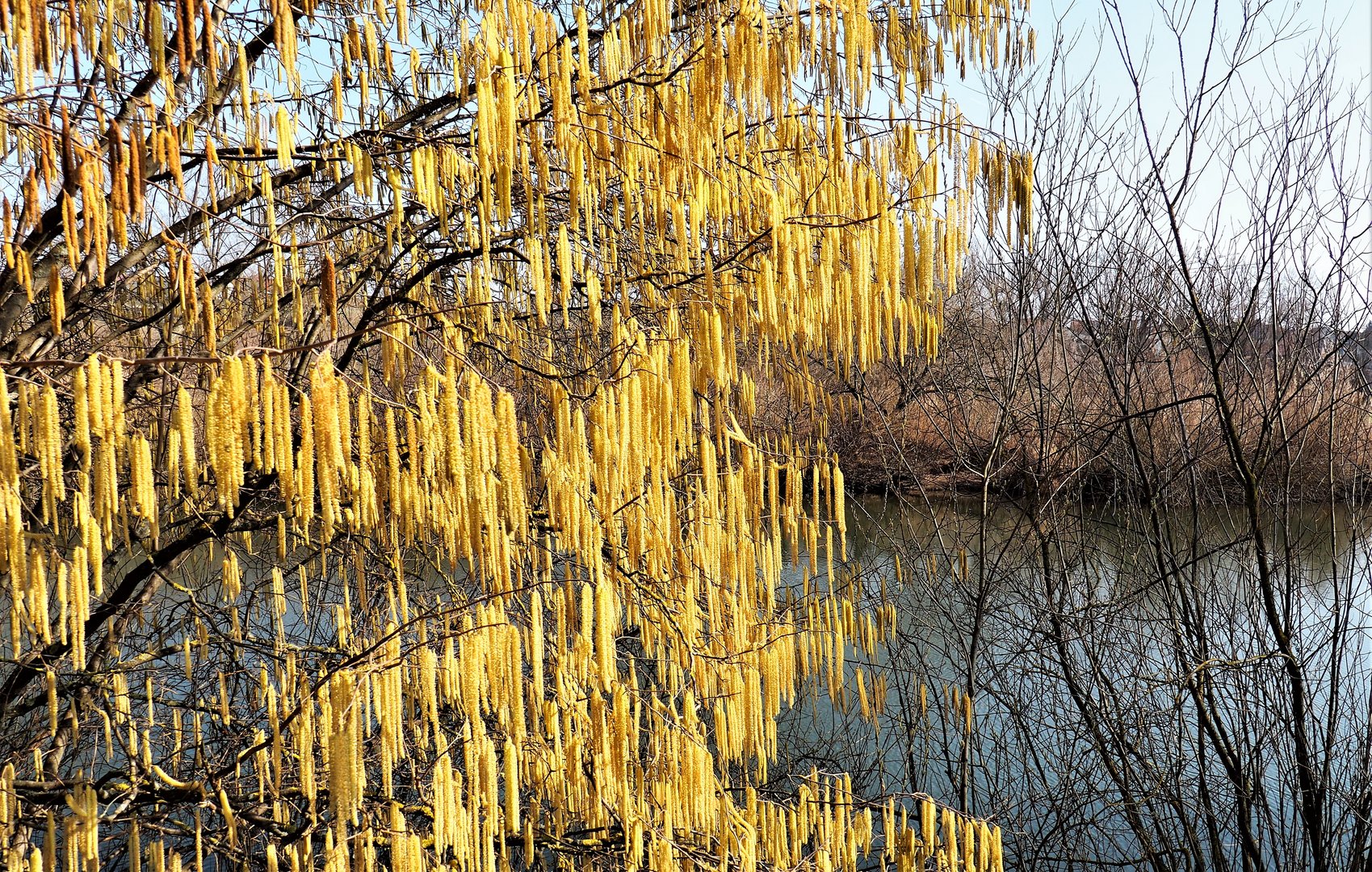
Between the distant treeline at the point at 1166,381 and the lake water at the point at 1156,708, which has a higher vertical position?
the distant treeline at the point at 1166,381

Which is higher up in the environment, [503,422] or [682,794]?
[503,422]

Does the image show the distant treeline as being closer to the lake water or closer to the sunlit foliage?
the lake water

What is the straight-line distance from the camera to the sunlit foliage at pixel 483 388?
1.32 m

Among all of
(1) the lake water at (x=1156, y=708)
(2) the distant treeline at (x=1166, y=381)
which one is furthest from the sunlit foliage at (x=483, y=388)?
(1) the lake water at (x=1156, y=708)

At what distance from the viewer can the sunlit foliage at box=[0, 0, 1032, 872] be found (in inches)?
51.9

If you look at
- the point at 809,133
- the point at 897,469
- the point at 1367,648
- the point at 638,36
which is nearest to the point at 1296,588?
the point at 897,469

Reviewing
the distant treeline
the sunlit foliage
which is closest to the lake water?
the distant treeline

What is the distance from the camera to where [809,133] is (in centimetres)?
209

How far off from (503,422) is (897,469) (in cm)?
294

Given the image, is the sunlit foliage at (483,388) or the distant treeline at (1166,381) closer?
the sunlit foliage at (483,388)

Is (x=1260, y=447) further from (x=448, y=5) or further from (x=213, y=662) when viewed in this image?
(x=213, y=662)

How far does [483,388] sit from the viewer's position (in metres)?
1.26

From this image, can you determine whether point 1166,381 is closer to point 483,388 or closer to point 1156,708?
point 1156,708

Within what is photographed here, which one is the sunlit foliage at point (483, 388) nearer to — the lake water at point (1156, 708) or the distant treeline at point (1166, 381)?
the distant treeline at point (1166, 381)
